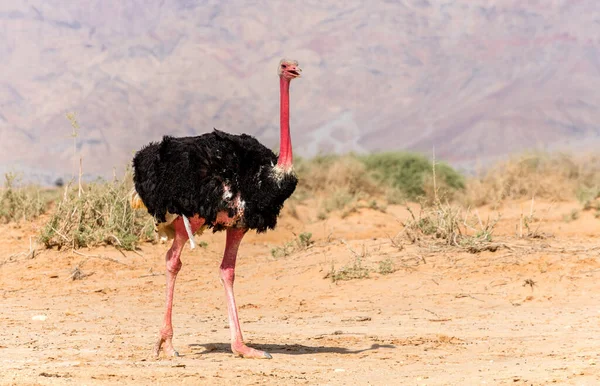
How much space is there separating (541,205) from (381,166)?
8688 mm

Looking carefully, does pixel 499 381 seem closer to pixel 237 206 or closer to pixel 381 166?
pixel 237 206

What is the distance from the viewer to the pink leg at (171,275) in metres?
7.56

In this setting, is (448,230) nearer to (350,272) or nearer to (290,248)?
(350,272)

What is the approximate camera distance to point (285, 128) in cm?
752

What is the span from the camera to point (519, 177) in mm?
24594

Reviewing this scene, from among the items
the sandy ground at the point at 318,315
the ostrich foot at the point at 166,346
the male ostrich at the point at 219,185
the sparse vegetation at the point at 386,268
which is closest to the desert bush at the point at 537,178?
the sandy ground at the point at 318,315

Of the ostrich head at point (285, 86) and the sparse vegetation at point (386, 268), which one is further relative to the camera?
the sparse vegetation at point (386, 268)

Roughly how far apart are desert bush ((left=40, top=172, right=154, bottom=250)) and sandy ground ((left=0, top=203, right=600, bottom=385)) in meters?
0.26

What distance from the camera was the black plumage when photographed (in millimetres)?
7406

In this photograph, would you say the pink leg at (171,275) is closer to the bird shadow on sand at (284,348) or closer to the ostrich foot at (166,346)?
the ostrich foot at (166,346)

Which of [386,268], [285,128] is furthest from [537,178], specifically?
[285,128]

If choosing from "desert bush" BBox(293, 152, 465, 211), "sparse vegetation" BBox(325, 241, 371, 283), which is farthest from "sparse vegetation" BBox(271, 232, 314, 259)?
"desert bush" BBox(293, 152, 465, 211)

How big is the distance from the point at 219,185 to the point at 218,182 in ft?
0.09

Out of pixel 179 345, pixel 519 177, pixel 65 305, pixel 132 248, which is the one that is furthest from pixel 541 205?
pixel 179 345
